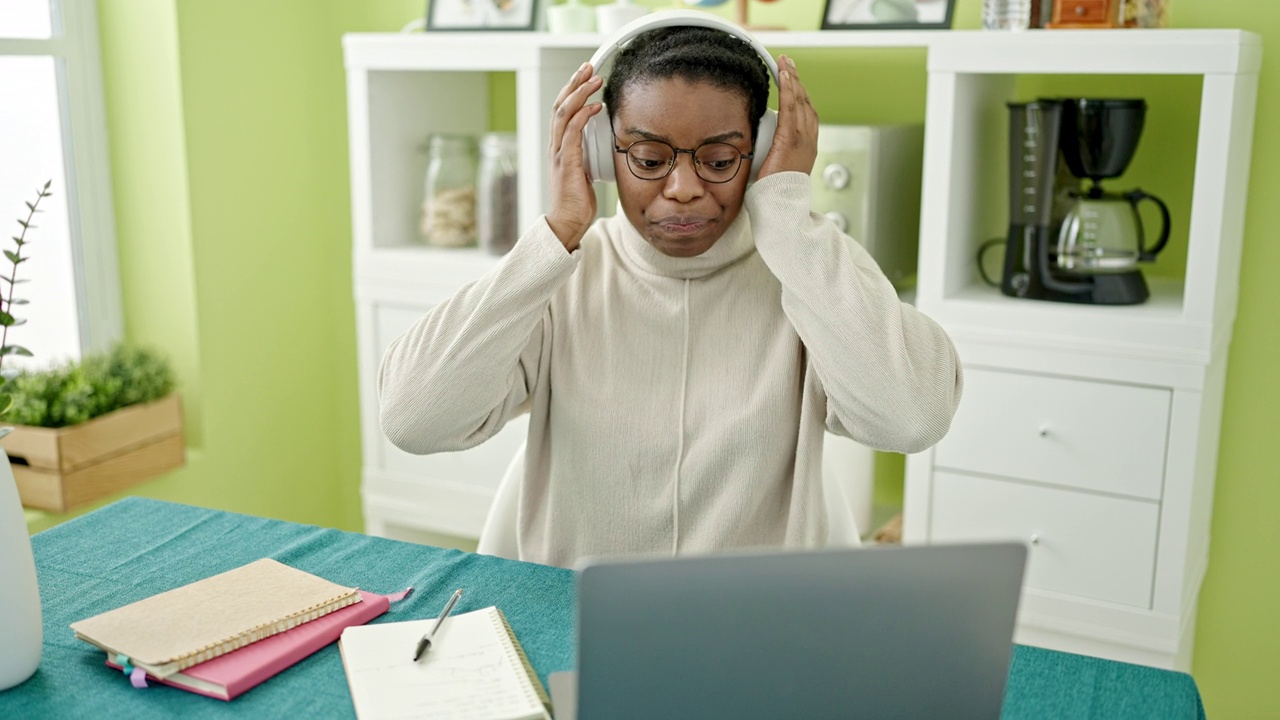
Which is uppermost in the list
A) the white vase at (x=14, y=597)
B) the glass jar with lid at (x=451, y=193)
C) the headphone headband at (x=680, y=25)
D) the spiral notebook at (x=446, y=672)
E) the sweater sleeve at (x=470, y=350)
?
the headphone headband at (x=680, y=25)

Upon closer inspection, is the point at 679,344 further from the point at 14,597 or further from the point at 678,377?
the point at 14,597

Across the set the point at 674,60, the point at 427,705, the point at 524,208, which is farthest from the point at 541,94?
the point at 427,705

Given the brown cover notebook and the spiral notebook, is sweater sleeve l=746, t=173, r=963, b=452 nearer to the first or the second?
the spiral notebook

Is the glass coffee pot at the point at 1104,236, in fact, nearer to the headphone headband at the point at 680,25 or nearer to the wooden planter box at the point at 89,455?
the headphone headband at the point at 680,25

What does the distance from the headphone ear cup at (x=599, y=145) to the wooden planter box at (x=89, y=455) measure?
1.31 m

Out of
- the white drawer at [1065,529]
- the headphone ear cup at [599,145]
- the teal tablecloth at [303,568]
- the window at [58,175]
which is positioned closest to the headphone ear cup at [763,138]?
the headphone ear cup at [599,145]

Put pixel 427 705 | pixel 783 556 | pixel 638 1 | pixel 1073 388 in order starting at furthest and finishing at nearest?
pixel 638 1
pixel 1073 388
pixel 427 705
pixel 783 556

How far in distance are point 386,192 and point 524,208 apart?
389 millimetres

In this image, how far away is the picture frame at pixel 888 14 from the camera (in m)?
2.10

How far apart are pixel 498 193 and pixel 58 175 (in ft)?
2.97

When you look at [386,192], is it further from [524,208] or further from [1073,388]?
[1073,388]

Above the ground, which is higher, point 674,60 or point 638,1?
point 638,1

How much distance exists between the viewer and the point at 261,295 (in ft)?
9.15

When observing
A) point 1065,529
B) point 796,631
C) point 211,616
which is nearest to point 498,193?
point 1065,529
